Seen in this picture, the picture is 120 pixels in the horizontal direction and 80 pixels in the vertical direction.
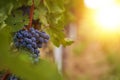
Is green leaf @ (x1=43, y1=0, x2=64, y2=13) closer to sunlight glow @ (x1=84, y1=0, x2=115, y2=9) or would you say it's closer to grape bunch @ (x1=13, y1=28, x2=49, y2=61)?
grape bunch @ (x1=13, y1=28, x2=49, y2=61)

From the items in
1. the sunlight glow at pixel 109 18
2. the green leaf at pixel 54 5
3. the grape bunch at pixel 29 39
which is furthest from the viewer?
the sunlight glow at pixel 109 18

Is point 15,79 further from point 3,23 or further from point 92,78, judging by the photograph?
point 92,78

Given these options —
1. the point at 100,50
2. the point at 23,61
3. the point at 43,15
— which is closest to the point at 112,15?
the point at 100,50

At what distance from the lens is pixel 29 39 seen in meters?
0.74

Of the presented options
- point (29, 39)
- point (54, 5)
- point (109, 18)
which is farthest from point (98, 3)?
point (29, 39)

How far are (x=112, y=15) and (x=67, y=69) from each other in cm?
103

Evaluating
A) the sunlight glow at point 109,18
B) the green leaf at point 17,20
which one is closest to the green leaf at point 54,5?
the green leaf at point 17,20

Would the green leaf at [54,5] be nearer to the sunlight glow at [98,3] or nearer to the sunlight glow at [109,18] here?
the sunlight glow at [109,18]

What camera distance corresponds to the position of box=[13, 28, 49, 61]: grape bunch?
731mm

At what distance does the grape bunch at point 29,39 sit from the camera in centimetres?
73

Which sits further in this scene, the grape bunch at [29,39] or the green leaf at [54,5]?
the green leaf at [54,5]

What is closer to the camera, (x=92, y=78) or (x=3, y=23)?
(x=3, y=23)

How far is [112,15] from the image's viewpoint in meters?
5.36

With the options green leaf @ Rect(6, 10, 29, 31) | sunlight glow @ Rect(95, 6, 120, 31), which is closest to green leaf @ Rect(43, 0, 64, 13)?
green leaf @ Rect(6, 10, 29, 31)
